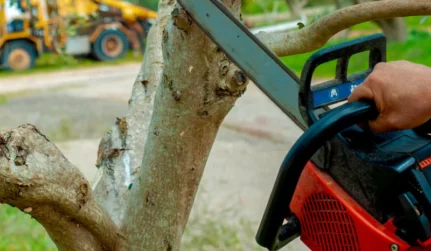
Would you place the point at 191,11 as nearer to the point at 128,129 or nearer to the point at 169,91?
the point at 169,91

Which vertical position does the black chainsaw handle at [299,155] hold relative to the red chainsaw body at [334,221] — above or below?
above

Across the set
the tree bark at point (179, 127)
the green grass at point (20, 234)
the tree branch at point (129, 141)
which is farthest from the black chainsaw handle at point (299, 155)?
the green grass at point (20, 234)

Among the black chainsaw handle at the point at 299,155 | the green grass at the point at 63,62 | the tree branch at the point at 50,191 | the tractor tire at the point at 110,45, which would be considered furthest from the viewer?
the tractor tire at the point at 110,45

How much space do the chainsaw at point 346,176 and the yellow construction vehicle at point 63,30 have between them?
9.31m

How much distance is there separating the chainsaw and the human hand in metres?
0.02

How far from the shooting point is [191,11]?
1.08 meters

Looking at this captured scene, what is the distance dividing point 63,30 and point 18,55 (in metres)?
0.84

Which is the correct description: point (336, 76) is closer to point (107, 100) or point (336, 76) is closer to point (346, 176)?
point (346, 176)

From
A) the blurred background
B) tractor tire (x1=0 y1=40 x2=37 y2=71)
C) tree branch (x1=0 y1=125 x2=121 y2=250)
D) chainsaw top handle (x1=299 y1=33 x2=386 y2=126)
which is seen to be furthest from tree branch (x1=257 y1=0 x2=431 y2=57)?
tractor tire (x1=0 y1=40 x2=37 y2=71)

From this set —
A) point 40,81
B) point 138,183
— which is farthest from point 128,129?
point 40,81

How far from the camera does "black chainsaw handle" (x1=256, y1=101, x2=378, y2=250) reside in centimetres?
76

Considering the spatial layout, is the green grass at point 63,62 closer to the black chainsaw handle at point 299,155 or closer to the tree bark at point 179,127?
the tree bark at point 179,127

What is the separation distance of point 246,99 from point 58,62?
587 centimetres

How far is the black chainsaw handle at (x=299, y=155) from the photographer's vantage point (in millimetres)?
756
